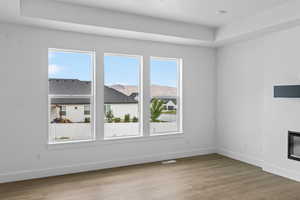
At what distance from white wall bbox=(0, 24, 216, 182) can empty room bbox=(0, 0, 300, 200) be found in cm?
2

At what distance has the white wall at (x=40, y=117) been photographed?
3885 mm

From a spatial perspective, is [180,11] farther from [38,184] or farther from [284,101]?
[38,184]

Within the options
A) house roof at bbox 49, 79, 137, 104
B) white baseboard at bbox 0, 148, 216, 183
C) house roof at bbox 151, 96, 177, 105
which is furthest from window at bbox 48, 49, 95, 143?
house roof at bbox 151, 96, 177, 105

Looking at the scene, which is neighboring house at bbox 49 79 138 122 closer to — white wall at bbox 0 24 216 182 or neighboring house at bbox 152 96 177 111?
white wall at bbox 0 24 216 182

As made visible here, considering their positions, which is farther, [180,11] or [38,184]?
[180,11]

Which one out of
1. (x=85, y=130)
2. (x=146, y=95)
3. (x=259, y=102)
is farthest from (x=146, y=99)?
(x=259, y=102)

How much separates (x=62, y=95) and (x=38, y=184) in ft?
5.27

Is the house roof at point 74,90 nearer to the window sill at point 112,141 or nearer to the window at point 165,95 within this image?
the window sill at point 112,141

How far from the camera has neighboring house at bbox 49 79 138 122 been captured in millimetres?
4355

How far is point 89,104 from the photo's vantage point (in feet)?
15.2

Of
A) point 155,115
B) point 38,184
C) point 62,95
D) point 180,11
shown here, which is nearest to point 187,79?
point 155,115

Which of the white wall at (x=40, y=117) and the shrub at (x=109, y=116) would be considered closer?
the white wall at (x=40, y=117)

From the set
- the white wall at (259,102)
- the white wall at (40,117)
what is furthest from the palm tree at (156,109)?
the white wall at (259,102)

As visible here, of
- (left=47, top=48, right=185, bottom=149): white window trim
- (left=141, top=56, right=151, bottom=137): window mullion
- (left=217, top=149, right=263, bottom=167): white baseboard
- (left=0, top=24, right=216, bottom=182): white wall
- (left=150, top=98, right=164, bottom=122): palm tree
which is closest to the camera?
(left=0, top=24, right=216, bottom=182): white wall
